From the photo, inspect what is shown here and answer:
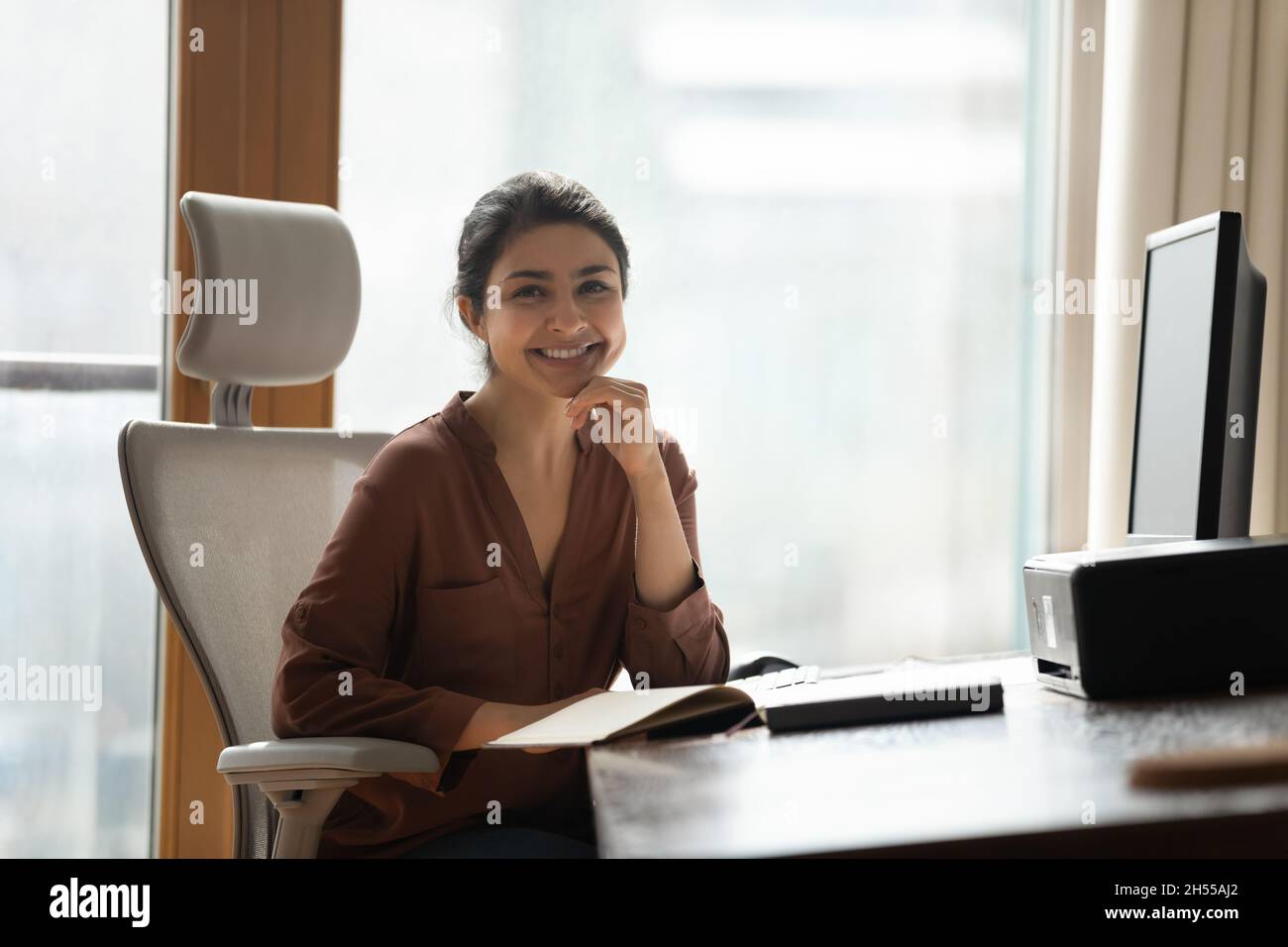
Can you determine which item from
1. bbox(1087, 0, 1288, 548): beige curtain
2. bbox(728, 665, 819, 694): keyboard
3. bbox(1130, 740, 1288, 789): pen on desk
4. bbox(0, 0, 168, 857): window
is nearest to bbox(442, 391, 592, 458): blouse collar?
bbox(728, 665, 819, 694): keyboard

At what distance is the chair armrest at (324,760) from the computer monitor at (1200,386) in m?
0.82

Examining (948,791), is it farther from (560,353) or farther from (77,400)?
(77,400)

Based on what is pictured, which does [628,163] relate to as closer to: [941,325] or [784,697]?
[941,325]

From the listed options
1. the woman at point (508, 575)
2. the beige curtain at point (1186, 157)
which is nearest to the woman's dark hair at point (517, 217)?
the woman at point (508, 575)

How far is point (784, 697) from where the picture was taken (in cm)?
99

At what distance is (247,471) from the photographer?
1.39 meters

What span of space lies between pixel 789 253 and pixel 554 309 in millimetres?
1116

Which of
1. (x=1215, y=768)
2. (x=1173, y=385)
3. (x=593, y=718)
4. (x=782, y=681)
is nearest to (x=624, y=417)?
(x=782, y=681)

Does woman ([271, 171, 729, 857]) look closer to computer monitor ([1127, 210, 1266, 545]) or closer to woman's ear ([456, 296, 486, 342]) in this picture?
woman's ear ([456, 296, 486, 342])

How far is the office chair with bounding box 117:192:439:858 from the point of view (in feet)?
4.15

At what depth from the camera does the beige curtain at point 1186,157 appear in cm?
220

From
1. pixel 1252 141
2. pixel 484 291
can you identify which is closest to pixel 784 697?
pixel 484 291

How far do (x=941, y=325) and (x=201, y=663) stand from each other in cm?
172

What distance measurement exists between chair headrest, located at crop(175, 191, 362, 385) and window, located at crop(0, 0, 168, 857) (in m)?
0.78
